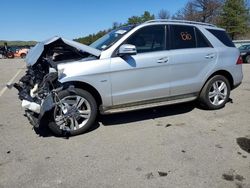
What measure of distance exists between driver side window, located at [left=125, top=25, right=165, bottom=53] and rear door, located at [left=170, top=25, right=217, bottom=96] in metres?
0.23

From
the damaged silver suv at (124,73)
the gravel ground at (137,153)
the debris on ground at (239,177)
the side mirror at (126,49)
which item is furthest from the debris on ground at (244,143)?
the side mirror at (126,49)

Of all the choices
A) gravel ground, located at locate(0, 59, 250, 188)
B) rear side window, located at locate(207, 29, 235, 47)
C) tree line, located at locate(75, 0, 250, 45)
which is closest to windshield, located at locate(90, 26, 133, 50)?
gravel ground, located at locate(0, 59, 250, 188)

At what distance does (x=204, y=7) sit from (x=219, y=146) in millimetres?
57802

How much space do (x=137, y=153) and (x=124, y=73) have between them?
1.56m

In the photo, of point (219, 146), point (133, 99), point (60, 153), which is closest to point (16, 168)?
point (60, 153)

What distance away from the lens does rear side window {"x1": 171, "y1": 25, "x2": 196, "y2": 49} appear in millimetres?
6047

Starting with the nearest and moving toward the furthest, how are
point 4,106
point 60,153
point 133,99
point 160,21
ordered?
point 60,153
point 133,99
point 160,21
point 4,106

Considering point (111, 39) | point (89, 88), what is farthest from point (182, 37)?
point (89, 88)

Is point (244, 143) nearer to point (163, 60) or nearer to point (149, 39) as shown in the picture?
point (163, 60)

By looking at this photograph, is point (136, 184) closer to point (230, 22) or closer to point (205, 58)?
point (205, 58)

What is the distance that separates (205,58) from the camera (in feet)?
20.6

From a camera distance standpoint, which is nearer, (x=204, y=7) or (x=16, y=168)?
(x=16, y=168)

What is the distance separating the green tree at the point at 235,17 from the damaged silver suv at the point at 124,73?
44887mm

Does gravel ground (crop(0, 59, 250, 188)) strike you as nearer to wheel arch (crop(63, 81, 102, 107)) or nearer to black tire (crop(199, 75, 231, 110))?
black tire (crop(199, 75, 231, 110))
